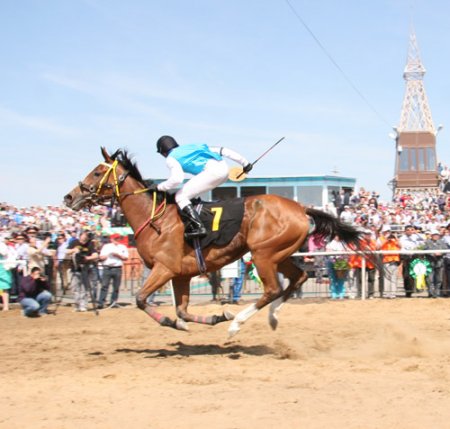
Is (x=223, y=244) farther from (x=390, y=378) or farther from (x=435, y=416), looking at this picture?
(x=435, y=416)

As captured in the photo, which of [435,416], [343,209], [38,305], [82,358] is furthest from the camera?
[343,209]

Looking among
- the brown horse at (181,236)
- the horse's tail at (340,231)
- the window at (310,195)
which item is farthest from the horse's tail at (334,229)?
the window at (310,195)

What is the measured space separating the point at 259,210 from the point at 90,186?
213 centimetres

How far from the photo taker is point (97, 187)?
7793 mm

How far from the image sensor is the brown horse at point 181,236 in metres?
7.34

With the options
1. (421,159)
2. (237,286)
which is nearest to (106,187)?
(237,286)

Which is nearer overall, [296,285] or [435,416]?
[435,416]

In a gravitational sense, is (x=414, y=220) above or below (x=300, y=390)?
above

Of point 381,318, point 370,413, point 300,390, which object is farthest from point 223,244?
point 381,318

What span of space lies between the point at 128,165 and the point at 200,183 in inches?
45.0

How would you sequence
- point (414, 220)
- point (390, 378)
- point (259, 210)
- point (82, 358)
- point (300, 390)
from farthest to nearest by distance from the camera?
point (414, 220)
point (259, 210)
point (82, 358)
point (390, 378)
point (300, 390)

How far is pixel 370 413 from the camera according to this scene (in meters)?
4.57

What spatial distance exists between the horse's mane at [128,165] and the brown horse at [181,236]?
1 centimetres

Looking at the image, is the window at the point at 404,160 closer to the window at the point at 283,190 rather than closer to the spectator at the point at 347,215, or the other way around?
the window at the point at 283,190
